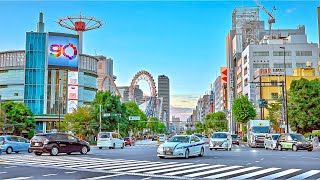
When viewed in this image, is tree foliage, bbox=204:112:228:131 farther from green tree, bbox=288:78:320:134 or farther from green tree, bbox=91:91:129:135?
green tree, bbox=288:78:320:134

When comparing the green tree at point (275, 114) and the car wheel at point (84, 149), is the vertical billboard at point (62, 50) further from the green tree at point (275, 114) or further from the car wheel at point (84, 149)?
the car wheel at point (84, 149)

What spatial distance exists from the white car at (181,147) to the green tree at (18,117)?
5889 cm

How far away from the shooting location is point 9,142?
34.5m

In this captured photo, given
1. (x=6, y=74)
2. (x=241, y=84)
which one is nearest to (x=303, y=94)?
(x=241, y=84)

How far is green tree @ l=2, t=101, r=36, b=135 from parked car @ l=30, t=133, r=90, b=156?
173 feet

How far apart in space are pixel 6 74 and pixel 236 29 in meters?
73.1

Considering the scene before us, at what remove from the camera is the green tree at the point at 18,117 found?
263 ft

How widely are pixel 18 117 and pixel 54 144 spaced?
56449mm

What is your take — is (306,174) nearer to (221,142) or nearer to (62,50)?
(221,142)

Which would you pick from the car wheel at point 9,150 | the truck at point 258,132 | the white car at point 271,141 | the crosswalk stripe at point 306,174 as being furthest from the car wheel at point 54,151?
the truck at point 258,132

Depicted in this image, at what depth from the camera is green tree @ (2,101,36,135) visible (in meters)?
80.1

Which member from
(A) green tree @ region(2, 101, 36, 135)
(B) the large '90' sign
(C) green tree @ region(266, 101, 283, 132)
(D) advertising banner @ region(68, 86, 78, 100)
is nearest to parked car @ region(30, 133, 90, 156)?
(A) green tree @ region(2, 101, 36, 135)

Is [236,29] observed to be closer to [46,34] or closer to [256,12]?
[256,12]

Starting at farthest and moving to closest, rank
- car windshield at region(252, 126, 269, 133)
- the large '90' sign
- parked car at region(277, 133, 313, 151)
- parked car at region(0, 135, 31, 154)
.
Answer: the large '90' sign → car windshield at region(252, 126, 269, 133) → parked car at region(277, 133, 313, 151) → parked car at region(0, 135, 31, 154)
